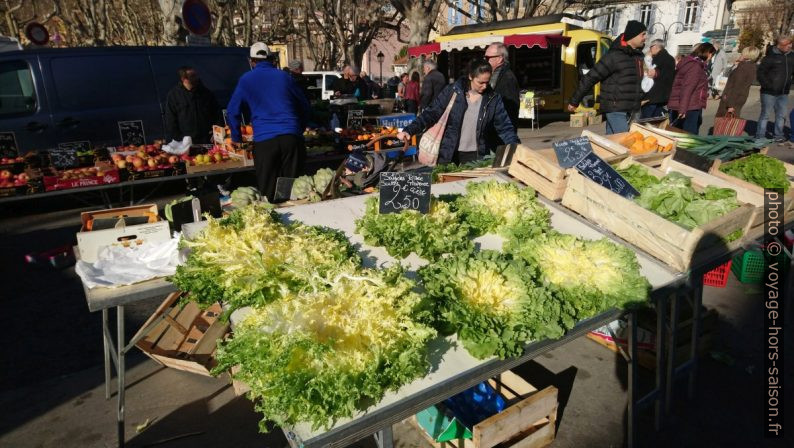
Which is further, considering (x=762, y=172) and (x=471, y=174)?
(x=762, y=172)

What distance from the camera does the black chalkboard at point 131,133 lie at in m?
7.08

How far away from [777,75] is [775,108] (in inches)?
40.2

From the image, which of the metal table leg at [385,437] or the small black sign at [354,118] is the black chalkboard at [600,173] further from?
the small black sign at [354,118]

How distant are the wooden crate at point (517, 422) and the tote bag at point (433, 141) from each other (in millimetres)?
2562

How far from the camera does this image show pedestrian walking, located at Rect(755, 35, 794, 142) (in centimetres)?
896

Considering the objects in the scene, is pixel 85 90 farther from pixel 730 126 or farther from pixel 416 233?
pixel 730 126

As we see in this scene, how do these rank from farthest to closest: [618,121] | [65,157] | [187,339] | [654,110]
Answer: [654,110] → [618,121] → [65,157] → [187,339]

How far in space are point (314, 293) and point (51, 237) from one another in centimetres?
592

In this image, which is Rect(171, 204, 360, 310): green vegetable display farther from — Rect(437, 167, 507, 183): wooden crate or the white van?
the white van

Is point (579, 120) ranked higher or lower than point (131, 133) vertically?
lower

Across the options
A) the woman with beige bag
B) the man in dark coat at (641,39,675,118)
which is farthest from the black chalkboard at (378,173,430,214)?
the man in dark coat at (641,39,675,118)

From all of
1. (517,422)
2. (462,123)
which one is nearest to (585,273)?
(517,422)

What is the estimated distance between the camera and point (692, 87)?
25.4 ft

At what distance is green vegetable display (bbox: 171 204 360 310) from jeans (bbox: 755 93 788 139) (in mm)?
10674
